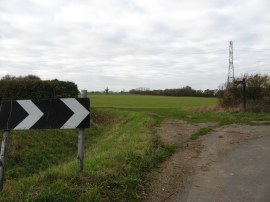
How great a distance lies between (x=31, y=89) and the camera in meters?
25.5

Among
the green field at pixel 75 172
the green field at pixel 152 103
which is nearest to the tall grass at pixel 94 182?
the green field at pixel 75 172

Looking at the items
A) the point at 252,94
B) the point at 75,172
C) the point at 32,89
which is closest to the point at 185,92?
the point at 252,94

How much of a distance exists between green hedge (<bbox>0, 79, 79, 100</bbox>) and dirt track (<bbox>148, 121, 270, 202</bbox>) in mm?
15026

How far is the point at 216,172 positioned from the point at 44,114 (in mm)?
4040

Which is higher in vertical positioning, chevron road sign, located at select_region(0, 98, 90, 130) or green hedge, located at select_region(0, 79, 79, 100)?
green hedge, located at select_region(0, 79, 79, 100)

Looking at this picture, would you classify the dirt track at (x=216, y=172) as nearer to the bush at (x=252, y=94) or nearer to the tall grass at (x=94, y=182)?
the tall grass at (x=94, y=182)

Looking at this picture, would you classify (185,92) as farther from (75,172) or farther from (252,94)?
(75,172)

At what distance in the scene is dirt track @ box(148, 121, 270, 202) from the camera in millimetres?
6395

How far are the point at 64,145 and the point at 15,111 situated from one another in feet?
31.0

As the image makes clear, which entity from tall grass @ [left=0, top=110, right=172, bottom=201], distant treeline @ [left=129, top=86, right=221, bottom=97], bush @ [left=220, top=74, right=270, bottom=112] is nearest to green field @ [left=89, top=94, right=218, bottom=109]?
bush @ [left=220, top=74, right=270, bottom=112]

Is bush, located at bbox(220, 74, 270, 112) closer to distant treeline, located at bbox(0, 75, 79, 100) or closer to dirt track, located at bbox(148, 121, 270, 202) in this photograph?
distant treeline, located at bbox(0, 75, 79, 100)

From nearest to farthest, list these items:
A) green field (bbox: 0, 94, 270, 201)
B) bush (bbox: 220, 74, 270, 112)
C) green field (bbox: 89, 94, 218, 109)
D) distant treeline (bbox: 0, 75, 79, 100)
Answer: green field (bbox: 0, 94, 270, 201), distant treeline (bbox: 0, 75, 79, 100), bush (bbox: 220, 74, 270, 112), green field (bbox: 89, 94, 218, 109)

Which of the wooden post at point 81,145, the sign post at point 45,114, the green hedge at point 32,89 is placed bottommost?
the wooden post at point 81,145

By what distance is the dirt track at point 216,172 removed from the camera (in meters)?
6.39
